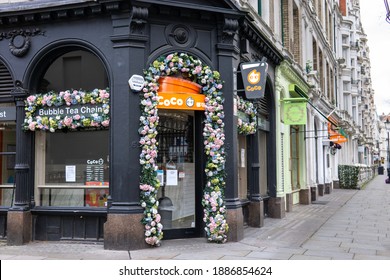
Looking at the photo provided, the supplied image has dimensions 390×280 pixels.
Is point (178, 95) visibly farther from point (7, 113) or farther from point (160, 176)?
point (7, 113)

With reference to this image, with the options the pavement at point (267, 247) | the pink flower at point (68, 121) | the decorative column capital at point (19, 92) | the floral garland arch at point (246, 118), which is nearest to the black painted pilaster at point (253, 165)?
the floral garland arch at point (246, 118)

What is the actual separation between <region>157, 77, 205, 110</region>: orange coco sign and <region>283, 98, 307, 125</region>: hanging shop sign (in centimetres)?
630

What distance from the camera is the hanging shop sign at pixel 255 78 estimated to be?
10.2 meters

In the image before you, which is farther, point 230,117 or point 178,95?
point 230,117

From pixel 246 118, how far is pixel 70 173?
4.88 m

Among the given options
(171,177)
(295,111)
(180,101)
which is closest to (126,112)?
(180,101)

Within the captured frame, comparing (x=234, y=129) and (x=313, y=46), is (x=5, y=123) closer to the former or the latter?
(x=234, y=129)

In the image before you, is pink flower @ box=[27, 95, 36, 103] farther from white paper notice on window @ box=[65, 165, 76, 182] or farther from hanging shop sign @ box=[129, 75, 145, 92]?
hanging shop sign @ box=[129, 75, 145, 92]

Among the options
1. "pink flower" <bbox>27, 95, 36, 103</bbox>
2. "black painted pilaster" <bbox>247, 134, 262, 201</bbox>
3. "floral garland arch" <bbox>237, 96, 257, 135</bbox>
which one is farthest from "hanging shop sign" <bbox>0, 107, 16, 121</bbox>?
"black painted pilaster" <bbox>247, 134, 262, 201</bbox>

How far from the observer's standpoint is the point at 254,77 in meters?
10.3

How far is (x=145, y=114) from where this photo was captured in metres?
9.08

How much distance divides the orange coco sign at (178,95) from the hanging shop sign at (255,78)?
1292 mm

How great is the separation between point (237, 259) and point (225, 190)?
2.22 metres

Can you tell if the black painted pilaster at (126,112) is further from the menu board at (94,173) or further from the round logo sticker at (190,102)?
the round logo sticker at (190,102)
